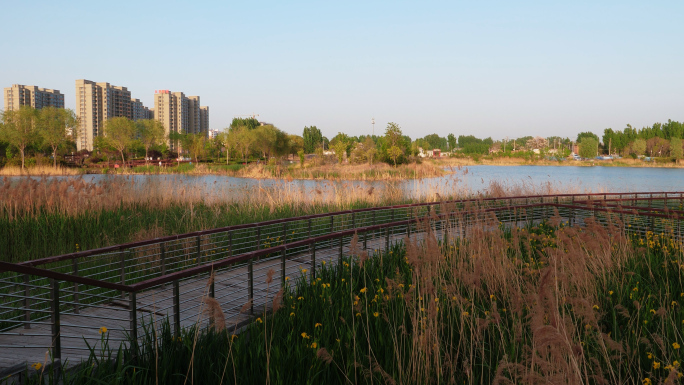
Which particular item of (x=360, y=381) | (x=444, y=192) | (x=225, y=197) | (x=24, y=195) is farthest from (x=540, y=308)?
(x=444, y=192)

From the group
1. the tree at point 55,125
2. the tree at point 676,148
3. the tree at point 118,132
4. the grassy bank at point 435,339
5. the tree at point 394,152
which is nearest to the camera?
the grassy bank at point 435,339

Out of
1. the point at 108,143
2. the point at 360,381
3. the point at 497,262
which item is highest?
the point at 108,143

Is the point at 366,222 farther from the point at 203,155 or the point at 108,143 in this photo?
the point at 203,155

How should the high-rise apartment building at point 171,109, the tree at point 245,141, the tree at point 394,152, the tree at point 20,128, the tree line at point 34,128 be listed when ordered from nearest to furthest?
the tree at point 394,152, the tree at point 20,128, the tree line at point 34,128, the tree at point 245,141, the high-rise apartment building at point 171,109

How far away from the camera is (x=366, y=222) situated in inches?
434

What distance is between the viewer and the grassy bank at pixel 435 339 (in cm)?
272

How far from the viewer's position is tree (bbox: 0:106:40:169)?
42.6 m

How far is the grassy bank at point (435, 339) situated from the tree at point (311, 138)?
94037 mm

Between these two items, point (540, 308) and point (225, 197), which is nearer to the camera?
point (540, 308)

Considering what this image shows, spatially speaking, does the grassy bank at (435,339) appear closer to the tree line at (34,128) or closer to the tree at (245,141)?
the tree line at (34,128)

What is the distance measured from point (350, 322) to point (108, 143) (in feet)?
218

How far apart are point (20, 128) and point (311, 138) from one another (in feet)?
212

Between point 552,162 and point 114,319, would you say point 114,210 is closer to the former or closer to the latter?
point 114,319

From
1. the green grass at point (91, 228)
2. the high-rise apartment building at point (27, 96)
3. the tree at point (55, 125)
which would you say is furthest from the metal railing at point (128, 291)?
the high-rise apartment building at point (27, 96)
